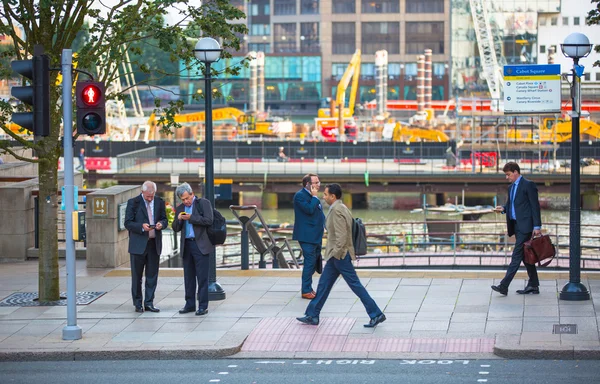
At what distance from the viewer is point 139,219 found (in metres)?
14.7

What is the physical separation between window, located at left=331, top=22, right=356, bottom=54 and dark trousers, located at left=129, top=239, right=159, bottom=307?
117836 mm

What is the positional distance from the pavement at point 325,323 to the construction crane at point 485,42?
7380 centimetres

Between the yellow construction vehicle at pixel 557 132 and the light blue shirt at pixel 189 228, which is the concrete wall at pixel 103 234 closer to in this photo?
the light blue shirt at pixel 189 228

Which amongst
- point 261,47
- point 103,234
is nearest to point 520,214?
point 103,234

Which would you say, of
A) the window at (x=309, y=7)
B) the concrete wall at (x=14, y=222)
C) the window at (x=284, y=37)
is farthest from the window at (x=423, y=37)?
the concrete wall at (x=14, y=222)

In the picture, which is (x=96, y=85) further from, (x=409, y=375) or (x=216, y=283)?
(x=409, y=375)

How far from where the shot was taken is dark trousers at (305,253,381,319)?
13.4 metres

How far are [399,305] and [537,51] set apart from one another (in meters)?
82.0

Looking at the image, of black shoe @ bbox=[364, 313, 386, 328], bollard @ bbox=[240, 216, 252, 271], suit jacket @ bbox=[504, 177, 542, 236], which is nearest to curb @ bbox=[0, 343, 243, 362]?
black shoe @ bbox=[364, 313, 386, 328]

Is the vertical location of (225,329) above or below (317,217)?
below

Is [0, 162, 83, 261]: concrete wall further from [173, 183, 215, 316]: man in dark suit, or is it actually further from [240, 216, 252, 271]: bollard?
[173, 183, 215, 316]: man in dark suit

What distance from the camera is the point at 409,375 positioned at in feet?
37.1

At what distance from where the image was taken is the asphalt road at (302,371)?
1112cm

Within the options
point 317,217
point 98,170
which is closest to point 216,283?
point 317,217
